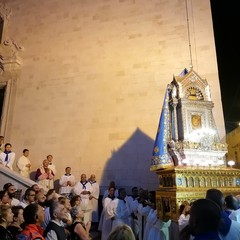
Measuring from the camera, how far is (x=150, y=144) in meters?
8.27

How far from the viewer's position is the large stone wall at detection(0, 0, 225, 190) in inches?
333

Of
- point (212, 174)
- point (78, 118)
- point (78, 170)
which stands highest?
point (78, 118)

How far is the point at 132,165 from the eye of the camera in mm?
8219

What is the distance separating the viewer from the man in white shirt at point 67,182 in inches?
304

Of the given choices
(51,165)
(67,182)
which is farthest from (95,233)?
(51,165)

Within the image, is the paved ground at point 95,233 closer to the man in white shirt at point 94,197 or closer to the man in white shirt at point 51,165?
the man in white shirt at point 94,197

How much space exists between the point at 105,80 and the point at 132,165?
316cm

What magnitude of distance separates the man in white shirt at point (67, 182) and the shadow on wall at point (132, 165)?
98cm

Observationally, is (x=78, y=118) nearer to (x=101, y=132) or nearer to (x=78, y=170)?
(x=101, y=132)

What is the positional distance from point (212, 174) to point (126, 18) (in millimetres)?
7165

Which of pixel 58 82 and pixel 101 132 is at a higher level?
pixel 58 82

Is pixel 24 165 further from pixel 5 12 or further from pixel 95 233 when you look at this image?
pixel 5 12

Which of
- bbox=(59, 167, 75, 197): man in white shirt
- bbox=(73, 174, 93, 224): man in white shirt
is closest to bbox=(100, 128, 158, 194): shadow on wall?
bbox=(73, 174, 93, 224): man in white shirt

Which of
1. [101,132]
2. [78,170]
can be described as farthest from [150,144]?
[78,170]
